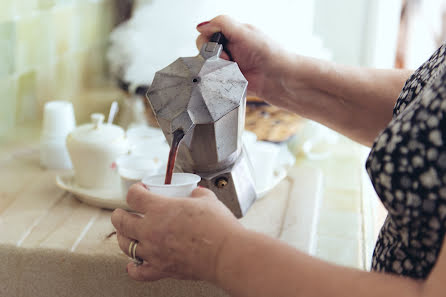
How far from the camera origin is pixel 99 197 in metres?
1.04

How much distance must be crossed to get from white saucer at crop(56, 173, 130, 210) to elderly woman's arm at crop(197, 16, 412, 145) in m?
0.33

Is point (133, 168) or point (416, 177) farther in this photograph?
point (133, 168)

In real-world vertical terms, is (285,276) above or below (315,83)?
below

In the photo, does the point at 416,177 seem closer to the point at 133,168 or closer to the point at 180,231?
the point at 180,231

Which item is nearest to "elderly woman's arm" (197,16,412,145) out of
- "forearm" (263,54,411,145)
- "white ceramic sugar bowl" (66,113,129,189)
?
"forearm" (263,54,411,145)

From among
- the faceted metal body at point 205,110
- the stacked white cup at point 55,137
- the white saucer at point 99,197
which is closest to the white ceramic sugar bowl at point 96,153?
the white saucer at point 99,197

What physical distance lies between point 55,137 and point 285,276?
795mm

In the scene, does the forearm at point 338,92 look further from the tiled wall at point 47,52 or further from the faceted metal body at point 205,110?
the tiled wall at point 47,52

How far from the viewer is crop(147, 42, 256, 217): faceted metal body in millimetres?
706

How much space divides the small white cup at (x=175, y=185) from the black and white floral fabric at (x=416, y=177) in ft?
0.74

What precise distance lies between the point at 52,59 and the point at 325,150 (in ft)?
2.61

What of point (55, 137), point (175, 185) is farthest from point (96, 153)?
point (175, 185)

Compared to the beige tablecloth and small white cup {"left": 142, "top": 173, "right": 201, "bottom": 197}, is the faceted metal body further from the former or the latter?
the beige tablecloth

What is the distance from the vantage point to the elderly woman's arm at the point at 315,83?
954 mm
